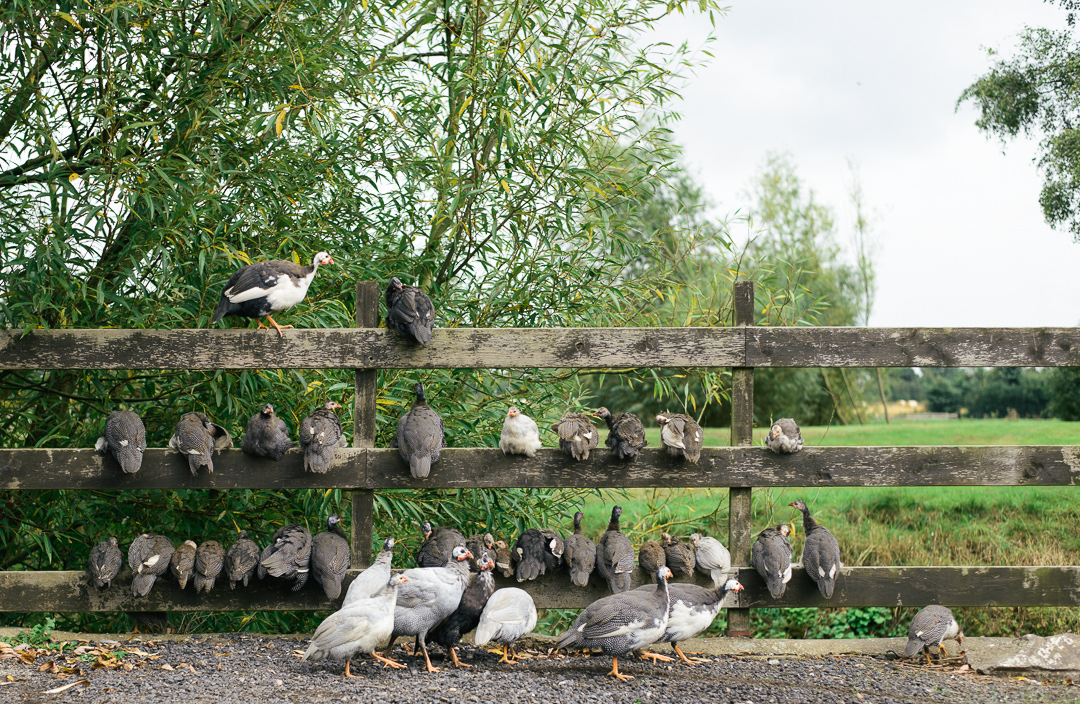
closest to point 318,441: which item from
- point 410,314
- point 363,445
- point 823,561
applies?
point 363,445

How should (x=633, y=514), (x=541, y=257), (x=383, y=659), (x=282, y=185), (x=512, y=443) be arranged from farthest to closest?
1. (x=633, y=514)
2. (x=541, y=257)
3. (x=282, y=185)
4. (x=512, y=443)
5. (x=383, y=659)

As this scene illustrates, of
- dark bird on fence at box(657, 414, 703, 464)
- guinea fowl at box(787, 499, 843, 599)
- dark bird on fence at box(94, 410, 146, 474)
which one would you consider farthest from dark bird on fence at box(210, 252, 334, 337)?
guinea fowl at box(787, 499, 843, 599)

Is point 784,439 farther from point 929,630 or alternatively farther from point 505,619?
point 505,619

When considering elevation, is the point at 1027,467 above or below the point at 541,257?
below

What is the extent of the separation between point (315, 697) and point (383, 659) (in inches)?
18.2

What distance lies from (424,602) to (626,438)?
4.05 feet

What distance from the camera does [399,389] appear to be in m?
4.66

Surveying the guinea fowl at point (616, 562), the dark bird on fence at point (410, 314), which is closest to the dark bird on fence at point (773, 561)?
the guinea fowl at point (616, 562)

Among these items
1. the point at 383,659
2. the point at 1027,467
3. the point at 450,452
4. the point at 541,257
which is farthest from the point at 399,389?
the point at 1027,467

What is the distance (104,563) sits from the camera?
12.5ft

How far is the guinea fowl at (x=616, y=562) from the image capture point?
3.77 m

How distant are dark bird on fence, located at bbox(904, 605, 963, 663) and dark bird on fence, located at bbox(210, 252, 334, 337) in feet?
11.3

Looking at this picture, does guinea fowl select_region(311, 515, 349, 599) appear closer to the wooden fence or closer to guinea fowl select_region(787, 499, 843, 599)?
the wooden fence

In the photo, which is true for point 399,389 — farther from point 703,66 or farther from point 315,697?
point 703,66
